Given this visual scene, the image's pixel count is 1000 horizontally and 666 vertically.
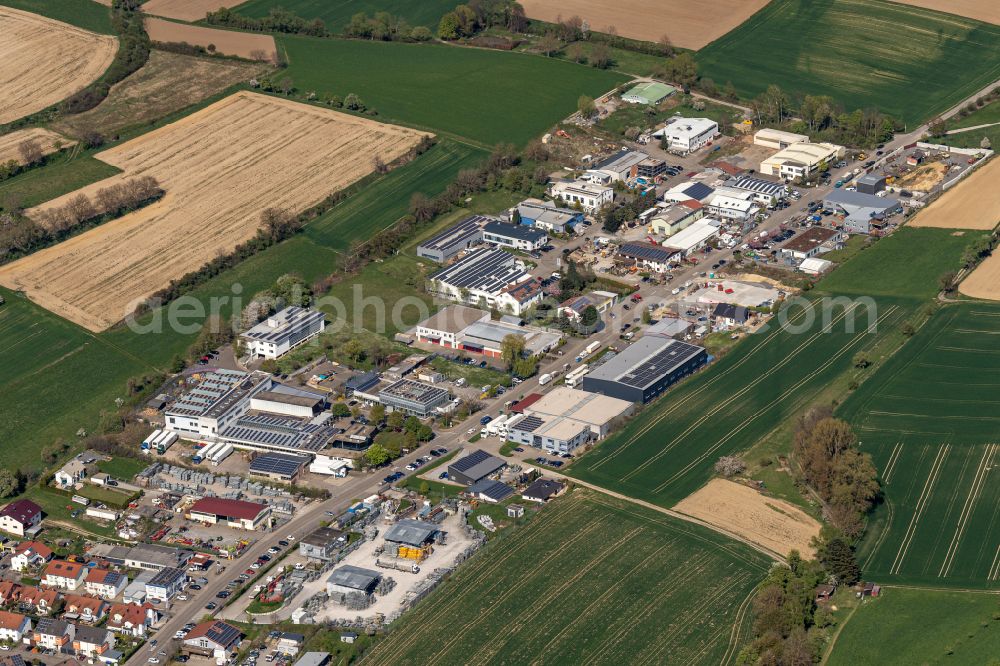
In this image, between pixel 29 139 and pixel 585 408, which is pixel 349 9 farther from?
pixel 585 408

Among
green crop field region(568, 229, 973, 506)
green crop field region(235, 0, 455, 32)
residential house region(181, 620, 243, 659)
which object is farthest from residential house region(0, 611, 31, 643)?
green crop field region(235, 0, 455, 32)

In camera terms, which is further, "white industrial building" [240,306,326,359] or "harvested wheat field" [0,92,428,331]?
"harvested wheat field" [0,92,428,331]

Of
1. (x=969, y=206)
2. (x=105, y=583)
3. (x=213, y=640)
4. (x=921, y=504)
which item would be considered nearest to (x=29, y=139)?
(x=105, y=583)

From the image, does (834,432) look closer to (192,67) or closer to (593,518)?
(593,518)

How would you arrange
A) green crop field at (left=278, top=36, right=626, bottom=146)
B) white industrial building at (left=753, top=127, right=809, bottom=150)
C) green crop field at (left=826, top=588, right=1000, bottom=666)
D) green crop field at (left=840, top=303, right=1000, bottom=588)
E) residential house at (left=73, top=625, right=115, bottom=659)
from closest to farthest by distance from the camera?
green crop field at (left=826, top=588, right=1000, bottom=666)
residential house at (left=73, top=625, right=115, bottom=659)
green crop field at (left=840, top=303, right=1000, bottom=588)
white industrial building at (left=753, top=127, right=809, bottom=150)
green crop field at (left=278, top=36, right=626, bottom=146)

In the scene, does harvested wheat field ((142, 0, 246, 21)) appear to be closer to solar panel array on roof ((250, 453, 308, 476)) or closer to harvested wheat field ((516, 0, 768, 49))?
harvested wheat field ((516, 0, 768, 49))

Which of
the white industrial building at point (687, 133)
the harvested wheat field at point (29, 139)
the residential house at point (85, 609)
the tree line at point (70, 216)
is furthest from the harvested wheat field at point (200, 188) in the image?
the residential house at point (85, 609)

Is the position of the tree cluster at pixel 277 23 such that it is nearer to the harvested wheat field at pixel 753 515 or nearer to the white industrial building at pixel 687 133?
the white industrial building at pixel 687 133

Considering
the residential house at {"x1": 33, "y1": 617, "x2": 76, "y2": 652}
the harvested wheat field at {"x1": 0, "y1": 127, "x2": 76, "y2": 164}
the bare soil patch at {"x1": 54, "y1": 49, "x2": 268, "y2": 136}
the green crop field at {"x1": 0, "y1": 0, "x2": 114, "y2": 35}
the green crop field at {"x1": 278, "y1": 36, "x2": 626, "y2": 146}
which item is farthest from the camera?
the green crop field at {"x1": 0, "y1": 0, "x2": 114, "y2": 35}
